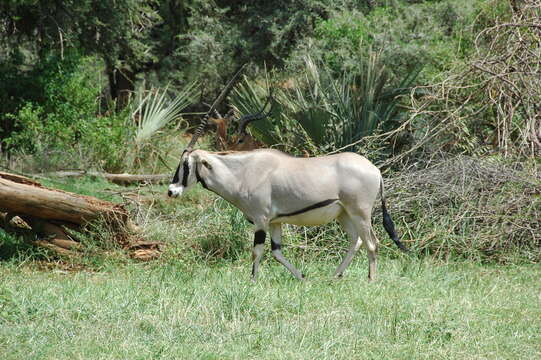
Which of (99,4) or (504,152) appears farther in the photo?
(99,4)

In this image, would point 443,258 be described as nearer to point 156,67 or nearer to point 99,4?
point 99,4

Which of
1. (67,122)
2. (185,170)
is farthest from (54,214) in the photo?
(67,122)

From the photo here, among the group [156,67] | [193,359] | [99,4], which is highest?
[99,4]

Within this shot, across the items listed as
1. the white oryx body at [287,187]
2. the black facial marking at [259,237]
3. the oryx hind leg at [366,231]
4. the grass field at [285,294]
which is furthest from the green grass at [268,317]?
the white oryx body at [287,187]

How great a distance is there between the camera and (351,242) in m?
7.90

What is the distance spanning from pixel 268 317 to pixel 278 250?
168 cm

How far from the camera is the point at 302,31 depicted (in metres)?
20.1

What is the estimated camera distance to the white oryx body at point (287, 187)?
7566 millimetres

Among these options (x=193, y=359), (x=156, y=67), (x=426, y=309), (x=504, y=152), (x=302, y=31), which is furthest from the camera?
(x=156, y=67)

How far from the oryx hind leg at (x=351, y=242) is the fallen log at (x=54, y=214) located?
2600mm

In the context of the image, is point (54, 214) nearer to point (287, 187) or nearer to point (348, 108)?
point (287, 187)

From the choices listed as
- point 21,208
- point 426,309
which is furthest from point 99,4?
point 426,309

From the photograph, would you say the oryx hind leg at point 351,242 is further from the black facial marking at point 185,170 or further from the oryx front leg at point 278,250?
the black facial marking at point 185,170

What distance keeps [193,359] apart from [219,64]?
17.1m
